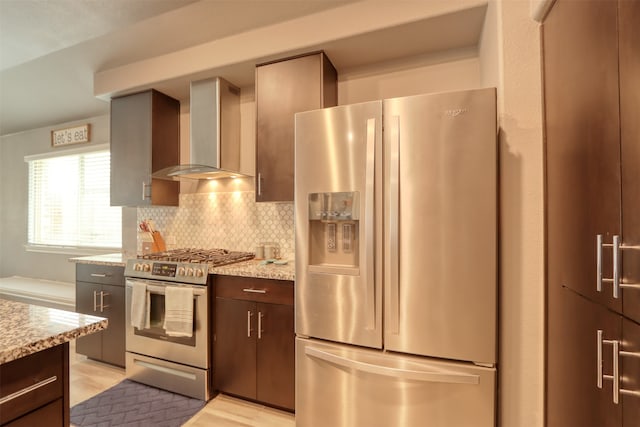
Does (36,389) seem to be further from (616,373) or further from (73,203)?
(73,203)

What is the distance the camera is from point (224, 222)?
2.91 m

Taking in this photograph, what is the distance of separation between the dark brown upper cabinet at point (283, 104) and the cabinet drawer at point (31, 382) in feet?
5.18

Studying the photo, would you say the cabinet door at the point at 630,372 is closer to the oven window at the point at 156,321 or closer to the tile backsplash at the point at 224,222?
the tile backsplash at the point at 224,222

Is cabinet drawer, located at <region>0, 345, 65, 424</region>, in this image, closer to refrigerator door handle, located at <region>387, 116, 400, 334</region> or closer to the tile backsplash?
refrigerator door handle, located at <region>387, 116, 400, 334</region>

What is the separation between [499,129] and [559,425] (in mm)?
1290

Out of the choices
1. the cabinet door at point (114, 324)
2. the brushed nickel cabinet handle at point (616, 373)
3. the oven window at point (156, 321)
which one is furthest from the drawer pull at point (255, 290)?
the brushed nickel cabinet handle at point (616, 373)

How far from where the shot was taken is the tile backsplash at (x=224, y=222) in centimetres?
267

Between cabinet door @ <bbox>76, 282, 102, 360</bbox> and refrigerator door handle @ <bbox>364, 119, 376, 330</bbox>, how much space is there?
254 cm

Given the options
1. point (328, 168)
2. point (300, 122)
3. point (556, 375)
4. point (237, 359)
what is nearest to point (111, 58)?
point (300, 122)

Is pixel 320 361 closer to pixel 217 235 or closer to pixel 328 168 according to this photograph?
pixel 328 168

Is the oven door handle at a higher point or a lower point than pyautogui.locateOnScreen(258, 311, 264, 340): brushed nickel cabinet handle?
higher

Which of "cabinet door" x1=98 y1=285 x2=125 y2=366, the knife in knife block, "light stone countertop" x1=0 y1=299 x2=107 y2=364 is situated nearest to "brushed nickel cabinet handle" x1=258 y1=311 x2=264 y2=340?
"light stone countertop" x1=0 y1=299 x2=107 y2=364

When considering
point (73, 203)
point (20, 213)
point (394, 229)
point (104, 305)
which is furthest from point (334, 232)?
point (20, 213)

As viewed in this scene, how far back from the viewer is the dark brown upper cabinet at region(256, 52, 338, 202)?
221 cm
